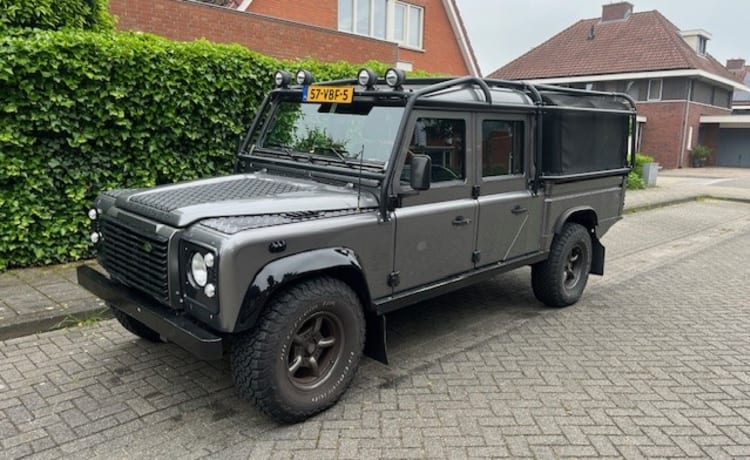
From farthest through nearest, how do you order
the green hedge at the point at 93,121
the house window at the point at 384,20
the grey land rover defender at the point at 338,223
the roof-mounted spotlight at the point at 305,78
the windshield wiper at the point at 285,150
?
the house window at the point at 384,20 < the green hedge at the point at 93,121 < the roof-mounted spotlight at the point at 305,78 < the windshield wiper at the point at 285,150 < the grey land rover defender at the point at 338,223

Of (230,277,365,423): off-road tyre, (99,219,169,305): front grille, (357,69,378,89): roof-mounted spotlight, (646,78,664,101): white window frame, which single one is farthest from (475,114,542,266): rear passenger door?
(646,78,664,101): white window frame

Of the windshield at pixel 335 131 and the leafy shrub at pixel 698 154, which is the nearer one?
the windshield at pixel 335 131

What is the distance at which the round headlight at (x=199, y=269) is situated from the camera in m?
3.07

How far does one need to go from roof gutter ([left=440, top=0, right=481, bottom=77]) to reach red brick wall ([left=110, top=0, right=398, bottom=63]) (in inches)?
304

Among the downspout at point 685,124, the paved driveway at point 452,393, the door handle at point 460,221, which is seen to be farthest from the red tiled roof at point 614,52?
the door handle at point 460,221

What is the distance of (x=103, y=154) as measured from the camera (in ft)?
20.4

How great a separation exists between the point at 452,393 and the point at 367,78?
89.3 inches

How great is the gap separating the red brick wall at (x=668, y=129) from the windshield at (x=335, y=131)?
30751 millimetres

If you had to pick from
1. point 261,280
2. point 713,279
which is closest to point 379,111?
point 261,280

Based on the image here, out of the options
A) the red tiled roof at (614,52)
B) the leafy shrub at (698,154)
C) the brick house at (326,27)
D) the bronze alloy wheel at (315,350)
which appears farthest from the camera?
the leafy shrub at (698,154)

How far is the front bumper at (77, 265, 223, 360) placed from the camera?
9.95 ft

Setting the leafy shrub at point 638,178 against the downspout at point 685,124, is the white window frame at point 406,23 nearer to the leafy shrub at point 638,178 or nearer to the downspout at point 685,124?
the leafy shrub at point 638,178

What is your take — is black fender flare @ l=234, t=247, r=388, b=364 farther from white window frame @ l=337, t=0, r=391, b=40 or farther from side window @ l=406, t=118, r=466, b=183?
white window frame @ l=337, t=0, r=391, b=40

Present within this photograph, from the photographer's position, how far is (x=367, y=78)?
3.98 meters
